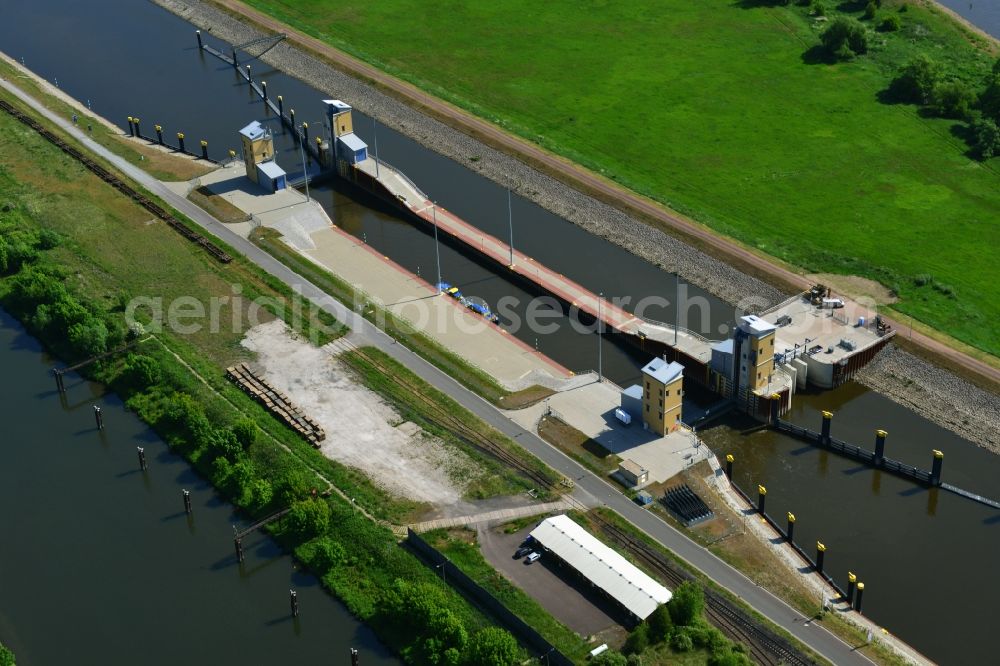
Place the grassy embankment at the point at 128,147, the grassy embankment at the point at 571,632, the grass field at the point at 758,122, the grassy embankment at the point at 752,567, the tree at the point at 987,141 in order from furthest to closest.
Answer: the grassy embankment at the point at 128,147
the tree at the point at 987,141
the grass field at the point at 758,122
the grassy embankment at the point at 752,567
the grassy embankment at the point at 571,632

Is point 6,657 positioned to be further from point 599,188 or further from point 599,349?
point 599,188

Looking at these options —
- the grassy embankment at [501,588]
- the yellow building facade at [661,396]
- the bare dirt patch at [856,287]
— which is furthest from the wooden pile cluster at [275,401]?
the bare dirt patch at [856,287]

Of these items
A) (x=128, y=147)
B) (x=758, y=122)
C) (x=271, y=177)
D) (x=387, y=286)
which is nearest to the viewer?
(x=387, y=286)

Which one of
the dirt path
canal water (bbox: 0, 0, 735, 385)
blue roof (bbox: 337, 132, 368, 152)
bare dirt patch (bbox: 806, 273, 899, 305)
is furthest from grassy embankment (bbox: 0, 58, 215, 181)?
bare dirt patch (bbox: 806, 273, 899, 305)

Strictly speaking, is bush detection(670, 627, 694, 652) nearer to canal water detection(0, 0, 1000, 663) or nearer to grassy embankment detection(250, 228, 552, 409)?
canal water detection(0, 0, 1000, 663)

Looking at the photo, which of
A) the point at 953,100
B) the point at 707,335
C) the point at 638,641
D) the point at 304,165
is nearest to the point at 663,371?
the point at 707,335

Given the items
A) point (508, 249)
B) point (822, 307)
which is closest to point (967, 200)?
point (822, 307)

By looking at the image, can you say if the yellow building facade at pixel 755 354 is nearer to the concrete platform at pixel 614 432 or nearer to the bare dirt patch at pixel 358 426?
the concrete platform at pixel 614 432
